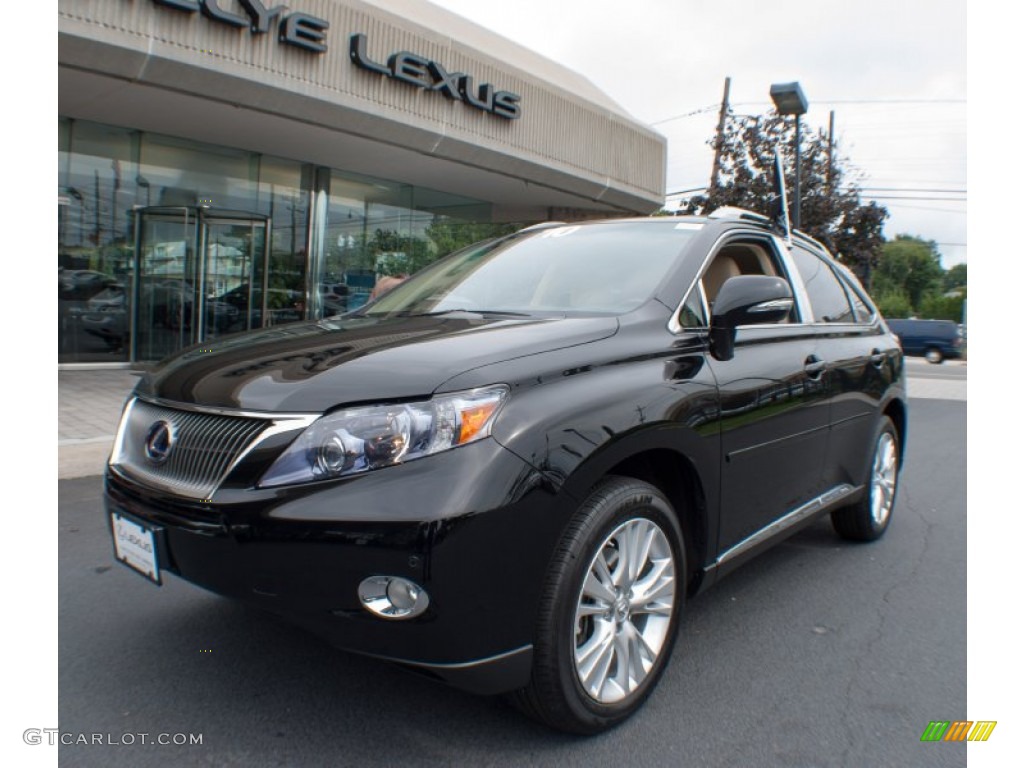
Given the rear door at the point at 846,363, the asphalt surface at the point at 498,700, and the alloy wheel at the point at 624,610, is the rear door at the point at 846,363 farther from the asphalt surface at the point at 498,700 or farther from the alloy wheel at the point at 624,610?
the alloy wheel at the point at 624,610

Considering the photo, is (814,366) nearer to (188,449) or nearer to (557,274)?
(557,274)

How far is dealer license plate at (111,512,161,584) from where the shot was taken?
2.38 m

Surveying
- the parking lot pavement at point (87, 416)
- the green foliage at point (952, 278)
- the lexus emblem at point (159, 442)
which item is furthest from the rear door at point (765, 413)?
the green foliage at point (952, 278)

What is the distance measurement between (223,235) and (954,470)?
1130 centimetres

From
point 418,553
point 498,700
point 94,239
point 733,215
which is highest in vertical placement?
point 94,239

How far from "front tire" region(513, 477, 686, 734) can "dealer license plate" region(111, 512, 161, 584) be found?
1.14 m

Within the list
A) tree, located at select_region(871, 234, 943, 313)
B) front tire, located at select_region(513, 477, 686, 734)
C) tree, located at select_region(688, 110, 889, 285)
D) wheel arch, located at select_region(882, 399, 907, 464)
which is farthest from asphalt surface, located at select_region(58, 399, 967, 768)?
tree, located at select_region(871, 234, 943, 313)

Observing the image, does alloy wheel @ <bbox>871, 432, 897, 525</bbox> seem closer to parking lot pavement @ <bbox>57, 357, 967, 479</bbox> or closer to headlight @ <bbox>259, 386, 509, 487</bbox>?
headlight @ <bbox>259, 386, 509, 487</bbox>

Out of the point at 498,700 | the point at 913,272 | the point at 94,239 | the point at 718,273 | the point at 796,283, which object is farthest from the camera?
the point at 913,272

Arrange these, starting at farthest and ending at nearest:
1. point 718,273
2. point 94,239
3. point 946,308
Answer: point 946,308, point 94,239, point 718,273

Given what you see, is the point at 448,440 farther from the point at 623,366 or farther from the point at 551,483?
the point at 623,366

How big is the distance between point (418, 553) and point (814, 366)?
7.77 ft

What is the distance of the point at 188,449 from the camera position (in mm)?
2348

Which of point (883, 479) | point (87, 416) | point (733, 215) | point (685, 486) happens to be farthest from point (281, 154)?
point (685, 486)
